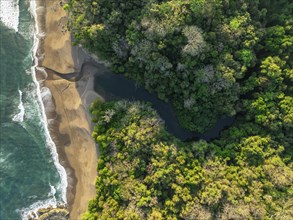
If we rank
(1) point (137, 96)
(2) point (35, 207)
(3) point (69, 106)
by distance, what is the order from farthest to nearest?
(2) point (35, 207), (3) point (69, 106), (1) point (137, 96)

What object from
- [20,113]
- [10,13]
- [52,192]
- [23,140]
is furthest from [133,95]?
[10,13]

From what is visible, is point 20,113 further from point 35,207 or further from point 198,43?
point 198,43

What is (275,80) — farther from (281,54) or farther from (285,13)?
(285,13)

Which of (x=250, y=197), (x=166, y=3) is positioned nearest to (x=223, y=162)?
(x=250, y=197)

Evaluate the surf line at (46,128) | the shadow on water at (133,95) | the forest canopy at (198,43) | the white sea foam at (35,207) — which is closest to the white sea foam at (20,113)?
the surf line at (46,128)

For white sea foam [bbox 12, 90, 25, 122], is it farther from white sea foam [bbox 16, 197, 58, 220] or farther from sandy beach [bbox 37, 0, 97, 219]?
white sea foam [bbox 16, 197, 58, 220]
